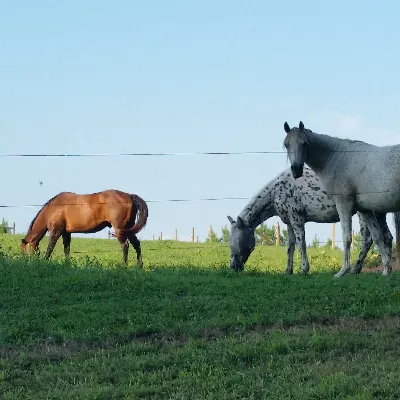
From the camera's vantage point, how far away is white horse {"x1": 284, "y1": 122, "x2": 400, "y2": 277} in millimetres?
16438

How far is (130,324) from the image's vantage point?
11.8 meters

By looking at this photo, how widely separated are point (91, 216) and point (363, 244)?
8220 mm

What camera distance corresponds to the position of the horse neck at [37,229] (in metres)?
23.6

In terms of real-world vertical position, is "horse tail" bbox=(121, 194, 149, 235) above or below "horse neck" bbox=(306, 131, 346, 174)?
below

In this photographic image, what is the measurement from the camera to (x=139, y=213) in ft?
72.0

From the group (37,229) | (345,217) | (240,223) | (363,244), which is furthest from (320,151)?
(37,229)

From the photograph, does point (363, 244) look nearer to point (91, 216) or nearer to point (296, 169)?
point (296, 169)

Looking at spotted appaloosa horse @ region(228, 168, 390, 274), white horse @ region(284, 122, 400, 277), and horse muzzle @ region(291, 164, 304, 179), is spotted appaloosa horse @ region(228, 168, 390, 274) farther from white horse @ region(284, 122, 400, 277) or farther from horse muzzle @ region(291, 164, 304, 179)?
horse muzzle @ region(291, 164, 304, 179)

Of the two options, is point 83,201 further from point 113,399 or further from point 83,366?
point 113,399

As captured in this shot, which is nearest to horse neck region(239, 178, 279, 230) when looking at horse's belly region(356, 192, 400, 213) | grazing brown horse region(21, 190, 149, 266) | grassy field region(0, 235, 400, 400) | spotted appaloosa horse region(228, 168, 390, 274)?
spotted appaloosa horse region(228, 168, 390, 274)

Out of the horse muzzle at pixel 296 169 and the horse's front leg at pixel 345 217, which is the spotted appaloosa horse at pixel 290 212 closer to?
the horse's front leg at pixel 345 217

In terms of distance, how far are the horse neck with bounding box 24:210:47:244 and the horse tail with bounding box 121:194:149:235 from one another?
3.02 metres

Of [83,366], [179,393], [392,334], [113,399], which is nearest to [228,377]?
[179,393]

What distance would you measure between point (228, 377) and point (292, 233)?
10.7 m
